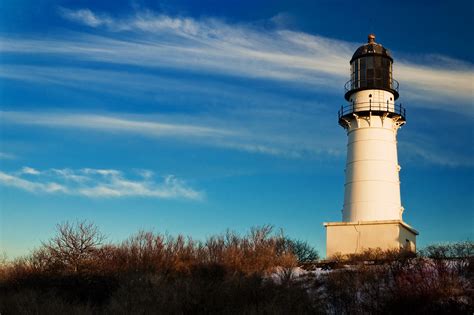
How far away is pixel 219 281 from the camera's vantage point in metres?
21.8

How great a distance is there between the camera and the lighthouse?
3039cm

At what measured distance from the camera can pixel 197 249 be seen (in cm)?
3081

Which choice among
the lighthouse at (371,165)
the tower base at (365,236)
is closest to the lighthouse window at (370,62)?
the lighthouse at (371,165)

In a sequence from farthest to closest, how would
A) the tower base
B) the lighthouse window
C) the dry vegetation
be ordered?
the lighthouse window, the tower base, the dry vegetation

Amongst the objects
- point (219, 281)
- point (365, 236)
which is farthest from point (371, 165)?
point (219, 281)

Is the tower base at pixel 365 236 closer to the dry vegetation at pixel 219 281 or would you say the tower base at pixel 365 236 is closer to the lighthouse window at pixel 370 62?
the dry vegetation at pixel 219 281

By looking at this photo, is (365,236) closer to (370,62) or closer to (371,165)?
(371,165)

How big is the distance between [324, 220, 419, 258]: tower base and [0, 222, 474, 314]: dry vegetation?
1.01 meters

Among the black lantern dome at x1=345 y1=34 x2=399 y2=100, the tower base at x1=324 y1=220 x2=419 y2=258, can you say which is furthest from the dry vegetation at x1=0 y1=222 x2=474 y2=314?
the black lantern dome at x1=345 y1=34 x2=399 y2=100

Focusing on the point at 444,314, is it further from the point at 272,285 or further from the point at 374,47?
the point at 374,47

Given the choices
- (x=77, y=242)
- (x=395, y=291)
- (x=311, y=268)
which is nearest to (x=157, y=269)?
(x=77, y=242)

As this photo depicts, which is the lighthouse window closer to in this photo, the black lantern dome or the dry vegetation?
the black lantern dome

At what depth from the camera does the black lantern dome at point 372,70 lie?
3374 cm

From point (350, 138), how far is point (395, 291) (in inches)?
662
